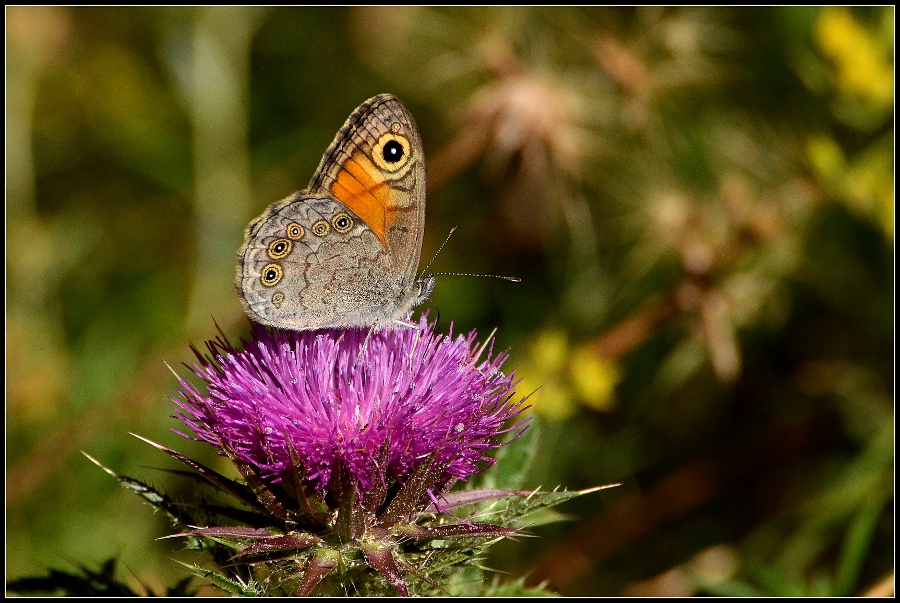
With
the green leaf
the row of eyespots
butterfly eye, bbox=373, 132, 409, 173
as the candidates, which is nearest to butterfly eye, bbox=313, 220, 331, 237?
the row of eyespots

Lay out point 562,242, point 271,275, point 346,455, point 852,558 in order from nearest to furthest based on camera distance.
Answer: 1. point 346,455
2. point 271,275
3. point 852,558
4. point 562,242

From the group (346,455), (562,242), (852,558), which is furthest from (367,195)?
(852,558)

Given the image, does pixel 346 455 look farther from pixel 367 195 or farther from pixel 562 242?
pixel 562 242

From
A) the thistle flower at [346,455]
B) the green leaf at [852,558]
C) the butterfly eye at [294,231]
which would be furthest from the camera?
the green leaf at [852,558]

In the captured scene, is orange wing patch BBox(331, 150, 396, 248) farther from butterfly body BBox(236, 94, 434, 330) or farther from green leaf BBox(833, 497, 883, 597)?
green leaf BBox(833, 497, 883, 597)

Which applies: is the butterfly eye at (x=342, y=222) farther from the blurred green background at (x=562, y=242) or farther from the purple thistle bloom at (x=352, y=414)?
the blurred green background at (x=562, y=242)

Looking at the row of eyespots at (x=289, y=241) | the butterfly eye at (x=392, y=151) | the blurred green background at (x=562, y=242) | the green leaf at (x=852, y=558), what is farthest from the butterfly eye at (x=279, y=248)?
the green leaf at (x=852, y=558)
